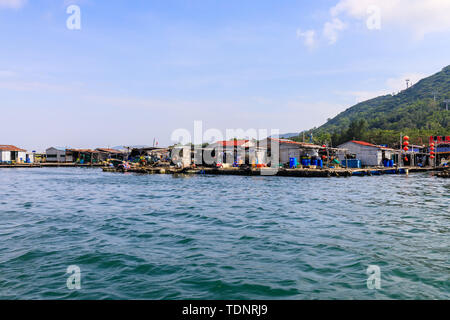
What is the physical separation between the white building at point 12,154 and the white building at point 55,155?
5479 mm

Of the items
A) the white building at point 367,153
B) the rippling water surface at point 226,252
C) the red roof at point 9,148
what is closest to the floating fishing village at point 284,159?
the white building at point 367,153

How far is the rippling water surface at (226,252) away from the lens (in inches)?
241

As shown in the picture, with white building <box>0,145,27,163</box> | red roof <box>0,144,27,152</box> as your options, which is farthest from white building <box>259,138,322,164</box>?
red roof <box>0,144,27,152</box>

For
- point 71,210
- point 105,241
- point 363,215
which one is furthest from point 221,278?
point 71,210

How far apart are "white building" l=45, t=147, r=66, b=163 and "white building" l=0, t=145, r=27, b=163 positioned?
5.48m

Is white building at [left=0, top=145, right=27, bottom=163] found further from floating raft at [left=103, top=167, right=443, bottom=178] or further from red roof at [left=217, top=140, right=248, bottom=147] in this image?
red roof at [left=217, top=140, right=248, bottom=147]

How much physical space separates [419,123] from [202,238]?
137 metres

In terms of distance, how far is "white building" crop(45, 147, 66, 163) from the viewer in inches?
3063

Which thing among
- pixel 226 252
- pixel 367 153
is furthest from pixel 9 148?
pixel 226 252

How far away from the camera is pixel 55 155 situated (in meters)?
78.1

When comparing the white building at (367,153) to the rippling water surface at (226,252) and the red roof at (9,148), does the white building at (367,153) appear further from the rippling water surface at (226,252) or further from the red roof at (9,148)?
the red roof at (9,148)

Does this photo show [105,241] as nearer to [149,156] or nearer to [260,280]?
[260,280]

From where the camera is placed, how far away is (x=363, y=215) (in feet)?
43.7

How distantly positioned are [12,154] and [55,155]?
9.75m
